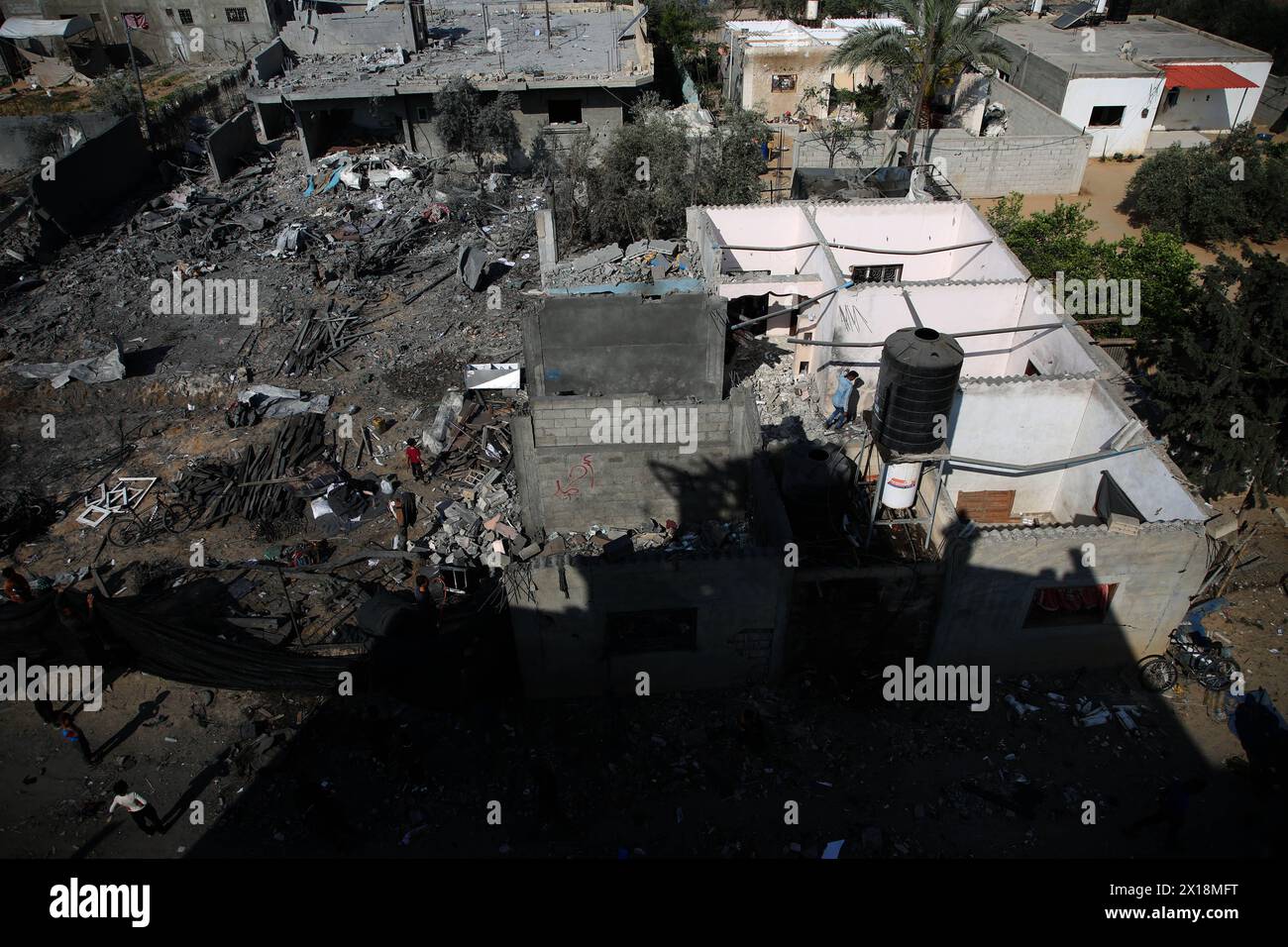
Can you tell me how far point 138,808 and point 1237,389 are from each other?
57.4 ft

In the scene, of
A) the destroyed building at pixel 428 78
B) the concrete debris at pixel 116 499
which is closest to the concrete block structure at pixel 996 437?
the destroyed building at pixel 428 78

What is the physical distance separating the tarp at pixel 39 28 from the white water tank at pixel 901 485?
4785cm

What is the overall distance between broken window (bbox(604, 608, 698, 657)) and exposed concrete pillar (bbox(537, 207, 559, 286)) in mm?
11693

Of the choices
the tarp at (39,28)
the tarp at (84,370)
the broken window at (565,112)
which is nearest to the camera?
the tarp at (84,370)

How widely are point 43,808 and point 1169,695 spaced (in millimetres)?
16028

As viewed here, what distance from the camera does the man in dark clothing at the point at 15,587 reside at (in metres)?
13.5

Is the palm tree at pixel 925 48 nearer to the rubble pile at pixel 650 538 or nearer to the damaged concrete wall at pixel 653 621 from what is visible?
the rubble pile at pixel 650 538

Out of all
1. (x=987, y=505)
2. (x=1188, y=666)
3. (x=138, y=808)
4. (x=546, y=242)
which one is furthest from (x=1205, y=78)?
(x=138, y=808)

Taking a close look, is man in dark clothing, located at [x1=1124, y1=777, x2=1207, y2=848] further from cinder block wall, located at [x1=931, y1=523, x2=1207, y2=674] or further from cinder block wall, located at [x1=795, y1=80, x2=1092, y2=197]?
cinder block wall, located at [x1=795, y1=80, x2=1092, y2=197]

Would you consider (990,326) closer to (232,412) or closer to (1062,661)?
(1062,661)

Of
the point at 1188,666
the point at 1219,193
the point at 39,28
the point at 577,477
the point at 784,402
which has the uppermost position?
the point at 39,28

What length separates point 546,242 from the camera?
70.8 ft

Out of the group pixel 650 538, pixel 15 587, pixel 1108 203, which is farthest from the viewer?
pixel 1108 203

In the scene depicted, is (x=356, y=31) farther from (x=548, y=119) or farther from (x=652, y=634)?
(x=652, y=634)
